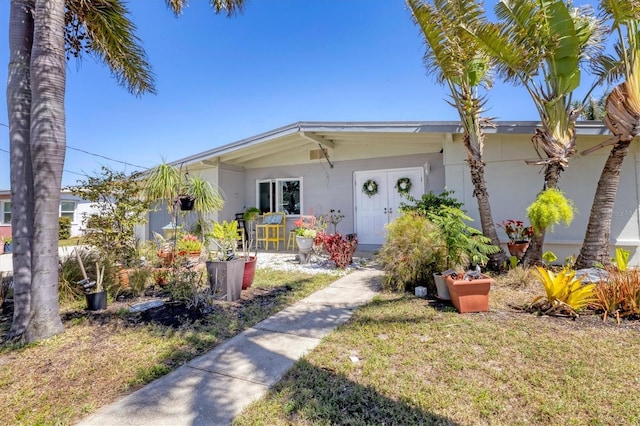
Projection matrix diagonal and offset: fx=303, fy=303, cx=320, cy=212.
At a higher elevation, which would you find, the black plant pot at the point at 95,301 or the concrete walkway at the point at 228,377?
the black plant pot at the point at 95,301

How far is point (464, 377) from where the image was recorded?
2281 millimetres

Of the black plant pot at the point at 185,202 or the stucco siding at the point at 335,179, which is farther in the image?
the stucco siding at the point at 335,179

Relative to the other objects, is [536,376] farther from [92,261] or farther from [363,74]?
[363,74]

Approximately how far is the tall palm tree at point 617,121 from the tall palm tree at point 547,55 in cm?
36

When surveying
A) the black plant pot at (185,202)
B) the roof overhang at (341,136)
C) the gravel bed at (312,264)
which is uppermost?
the roof overhang at (341,136)

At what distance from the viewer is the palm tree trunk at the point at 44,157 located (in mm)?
2908

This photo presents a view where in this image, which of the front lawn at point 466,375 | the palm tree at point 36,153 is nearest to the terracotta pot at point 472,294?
the front lawn at point 466,375

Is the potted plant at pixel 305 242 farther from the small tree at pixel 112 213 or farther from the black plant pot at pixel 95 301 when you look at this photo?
the black plant pot at pixel 95 301

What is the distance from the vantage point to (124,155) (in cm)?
2084

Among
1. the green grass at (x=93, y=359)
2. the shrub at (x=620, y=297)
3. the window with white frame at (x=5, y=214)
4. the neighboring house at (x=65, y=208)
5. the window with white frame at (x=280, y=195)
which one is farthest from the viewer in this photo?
the window with white frame at (x=5, y=214)

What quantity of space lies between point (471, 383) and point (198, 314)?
2980 millimetres

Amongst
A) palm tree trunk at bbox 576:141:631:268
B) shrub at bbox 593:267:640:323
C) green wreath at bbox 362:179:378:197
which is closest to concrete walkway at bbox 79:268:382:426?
shrub at bbox 593:267:640:323

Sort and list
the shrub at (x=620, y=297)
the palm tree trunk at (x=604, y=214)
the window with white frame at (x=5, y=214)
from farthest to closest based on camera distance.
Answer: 1. the window with white frame at (x=5, y=214)
2. the palm tree trunk at (x=604, y=214)
3. the shrub at (x=620, y=297)

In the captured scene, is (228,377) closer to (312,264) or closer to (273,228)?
(312,264)
